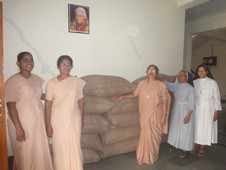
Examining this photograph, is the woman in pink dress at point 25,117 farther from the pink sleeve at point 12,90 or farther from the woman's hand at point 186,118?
the woman's hand at point 186,118

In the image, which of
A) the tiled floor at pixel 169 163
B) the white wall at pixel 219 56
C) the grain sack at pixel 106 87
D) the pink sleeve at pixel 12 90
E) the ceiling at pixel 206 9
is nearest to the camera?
the pink sleeve at pixel 12 90

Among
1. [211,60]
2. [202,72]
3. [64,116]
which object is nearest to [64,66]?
[64,116]

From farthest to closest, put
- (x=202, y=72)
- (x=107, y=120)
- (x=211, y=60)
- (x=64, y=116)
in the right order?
(x=211, y=60)
(x=202, y=72)
(x=107, y=120)
(x=64, y=116)

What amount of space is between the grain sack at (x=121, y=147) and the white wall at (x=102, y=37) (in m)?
1.18

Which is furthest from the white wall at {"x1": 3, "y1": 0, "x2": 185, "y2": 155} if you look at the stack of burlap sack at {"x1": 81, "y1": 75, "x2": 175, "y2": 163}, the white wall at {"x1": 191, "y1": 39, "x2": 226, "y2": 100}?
the white wall at {"x1": 191, "y1": 39, "x2": 226, "y2": 100}

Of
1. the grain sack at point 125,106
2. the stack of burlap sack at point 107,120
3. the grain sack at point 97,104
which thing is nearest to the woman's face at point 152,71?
the stack of burlap sack at point 107,120

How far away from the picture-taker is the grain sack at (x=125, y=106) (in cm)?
271

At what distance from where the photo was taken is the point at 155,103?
2559mm

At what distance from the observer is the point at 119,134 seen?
2793 mm

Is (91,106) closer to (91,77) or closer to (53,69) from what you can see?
(91,77)

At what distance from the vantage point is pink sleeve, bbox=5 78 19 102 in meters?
1.77

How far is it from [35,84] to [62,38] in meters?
1.08

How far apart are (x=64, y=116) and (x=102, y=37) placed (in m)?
1.67

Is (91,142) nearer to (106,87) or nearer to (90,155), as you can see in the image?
(90,155)
